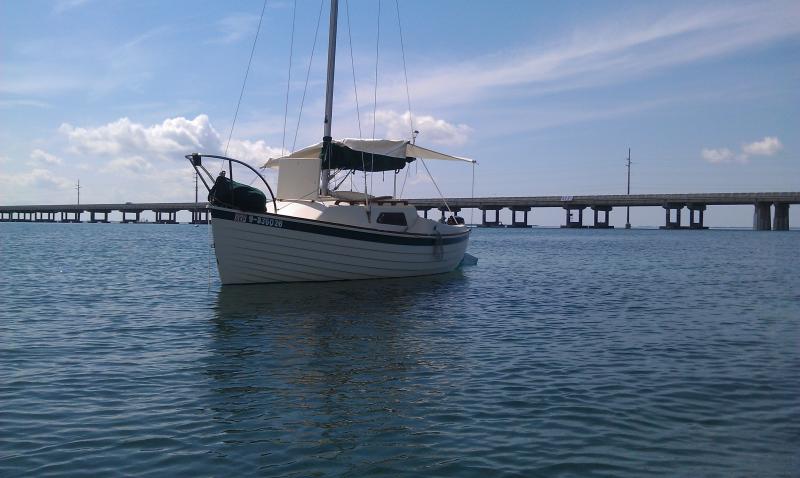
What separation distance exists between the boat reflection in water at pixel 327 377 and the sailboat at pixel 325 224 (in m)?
2.34

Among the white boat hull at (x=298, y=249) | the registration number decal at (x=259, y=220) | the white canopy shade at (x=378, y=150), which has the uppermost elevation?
the white canopy shade at (x=378, y=150)

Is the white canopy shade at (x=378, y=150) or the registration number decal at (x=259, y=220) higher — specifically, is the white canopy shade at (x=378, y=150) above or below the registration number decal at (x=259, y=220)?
above

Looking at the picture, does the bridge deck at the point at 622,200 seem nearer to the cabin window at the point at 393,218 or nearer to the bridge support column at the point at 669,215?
the bridge support column at the point at 669,215

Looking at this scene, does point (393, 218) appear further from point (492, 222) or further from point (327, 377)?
point (492, 222)

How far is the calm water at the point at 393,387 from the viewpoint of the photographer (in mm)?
7145

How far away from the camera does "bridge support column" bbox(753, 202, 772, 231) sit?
130m

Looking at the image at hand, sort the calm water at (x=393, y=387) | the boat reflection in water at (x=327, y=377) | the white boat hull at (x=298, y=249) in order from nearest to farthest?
the calm water at (x=393, y=387) → the boat reflection in water at (x=327, y=377) → the white boat hull at (x=298, y=249)

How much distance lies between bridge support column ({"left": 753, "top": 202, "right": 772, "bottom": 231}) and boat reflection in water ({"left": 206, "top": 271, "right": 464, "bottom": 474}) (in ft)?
429

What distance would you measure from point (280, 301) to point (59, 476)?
1347cm

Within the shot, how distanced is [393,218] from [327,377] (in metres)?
14.4

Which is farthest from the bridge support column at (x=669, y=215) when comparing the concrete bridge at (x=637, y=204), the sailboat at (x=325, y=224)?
the sailboat at (x=325, y=224)

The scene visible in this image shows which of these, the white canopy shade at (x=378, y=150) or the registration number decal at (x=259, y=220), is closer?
the registration number decal at (x=259, y=220)

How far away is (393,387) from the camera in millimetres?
10234

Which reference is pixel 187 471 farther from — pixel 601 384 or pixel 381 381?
pixel 601 384
